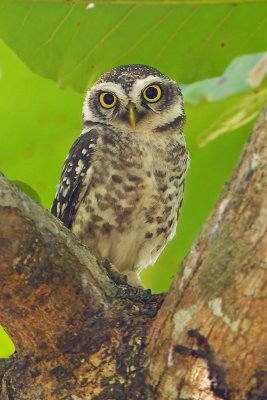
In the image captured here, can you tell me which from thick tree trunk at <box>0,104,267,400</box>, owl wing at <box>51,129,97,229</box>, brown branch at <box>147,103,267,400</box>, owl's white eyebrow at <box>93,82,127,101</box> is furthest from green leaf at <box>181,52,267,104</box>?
brown branch at <box>147,103,267,400</box>

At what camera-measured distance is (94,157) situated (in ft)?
15.9

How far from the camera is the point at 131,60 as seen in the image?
4.55m

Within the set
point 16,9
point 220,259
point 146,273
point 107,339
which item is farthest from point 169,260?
point 220,259

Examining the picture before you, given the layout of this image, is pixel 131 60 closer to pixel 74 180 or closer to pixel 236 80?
pixel 236 80

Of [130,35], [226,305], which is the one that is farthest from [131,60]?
[226,305]

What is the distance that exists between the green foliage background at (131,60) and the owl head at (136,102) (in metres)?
0.26

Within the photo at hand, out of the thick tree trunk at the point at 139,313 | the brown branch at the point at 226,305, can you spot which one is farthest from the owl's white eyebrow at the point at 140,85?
the brown branch at the point at 226,305

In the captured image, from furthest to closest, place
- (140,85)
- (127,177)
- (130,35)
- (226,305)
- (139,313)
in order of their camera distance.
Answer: (140,85), (127,177), (130,35), (139,313), (226,305)

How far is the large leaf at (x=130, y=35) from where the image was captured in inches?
171

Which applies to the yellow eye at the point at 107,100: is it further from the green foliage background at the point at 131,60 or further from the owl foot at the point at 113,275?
the owl foot at the point at 113,275

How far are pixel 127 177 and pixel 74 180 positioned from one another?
0.27 meters

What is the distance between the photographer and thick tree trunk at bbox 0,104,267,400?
2.84 meters

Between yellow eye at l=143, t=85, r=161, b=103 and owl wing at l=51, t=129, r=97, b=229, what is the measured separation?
1.58 ft

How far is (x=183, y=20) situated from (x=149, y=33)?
6.6 inches
